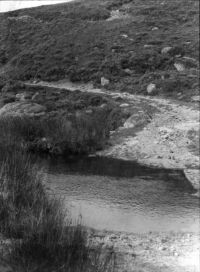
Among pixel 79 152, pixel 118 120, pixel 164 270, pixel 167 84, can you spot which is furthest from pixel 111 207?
pixel 167 84

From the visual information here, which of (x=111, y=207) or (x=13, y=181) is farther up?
(x=13, y=181)

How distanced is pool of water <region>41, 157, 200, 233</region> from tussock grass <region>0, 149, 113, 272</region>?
1996 mm

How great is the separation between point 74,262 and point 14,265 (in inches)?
29.7

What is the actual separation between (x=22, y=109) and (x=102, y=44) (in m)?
15.2

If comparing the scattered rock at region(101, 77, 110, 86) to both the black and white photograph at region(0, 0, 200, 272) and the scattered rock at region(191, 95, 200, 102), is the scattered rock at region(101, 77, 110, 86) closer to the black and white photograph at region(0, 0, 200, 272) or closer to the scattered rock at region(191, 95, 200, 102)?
the black and white photograph at region(0, 0, 200, 272)

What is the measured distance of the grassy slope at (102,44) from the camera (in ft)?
80.9

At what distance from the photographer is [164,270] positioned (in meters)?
8.05

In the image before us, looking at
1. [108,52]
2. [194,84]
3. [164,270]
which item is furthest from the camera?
[108,52]

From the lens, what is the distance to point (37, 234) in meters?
6.44

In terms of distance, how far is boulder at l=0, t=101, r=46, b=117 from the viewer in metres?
17.5

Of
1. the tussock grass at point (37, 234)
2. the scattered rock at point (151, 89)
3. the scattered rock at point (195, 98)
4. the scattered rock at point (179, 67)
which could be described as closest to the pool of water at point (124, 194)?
the tussock grass at point (37, 234)

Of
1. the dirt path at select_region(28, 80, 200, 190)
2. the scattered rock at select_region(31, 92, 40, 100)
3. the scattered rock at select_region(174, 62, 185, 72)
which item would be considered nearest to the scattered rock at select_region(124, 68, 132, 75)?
the scattered rock at select_region(174, 62, 185, 72)

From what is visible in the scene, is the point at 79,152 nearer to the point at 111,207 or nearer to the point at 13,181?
the point at 111,207

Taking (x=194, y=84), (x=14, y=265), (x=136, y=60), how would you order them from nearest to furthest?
(x=14, y=265) < (x=194, y=84) < (x=136, y=60)
